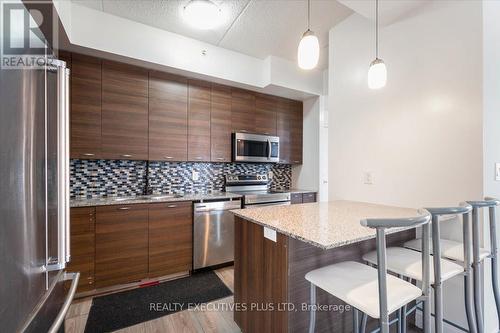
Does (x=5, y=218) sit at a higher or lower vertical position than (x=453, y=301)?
higher

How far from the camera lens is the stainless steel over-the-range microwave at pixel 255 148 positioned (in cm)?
330

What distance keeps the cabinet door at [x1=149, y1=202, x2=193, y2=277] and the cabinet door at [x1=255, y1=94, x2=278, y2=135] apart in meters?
1.65

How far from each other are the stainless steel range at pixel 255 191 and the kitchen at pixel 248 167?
28mm

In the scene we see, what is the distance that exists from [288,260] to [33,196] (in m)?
1.15

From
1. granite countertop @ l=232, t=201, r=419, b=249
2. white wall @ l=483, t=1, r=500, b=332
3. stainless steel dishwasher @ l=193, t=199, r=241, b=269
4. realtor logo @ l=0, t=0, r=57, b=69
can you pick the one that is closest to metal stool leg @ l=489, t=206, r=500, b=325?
white wall @ l=483, t=1, r=500, b=332

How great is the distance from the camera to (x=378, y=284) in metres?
0.93

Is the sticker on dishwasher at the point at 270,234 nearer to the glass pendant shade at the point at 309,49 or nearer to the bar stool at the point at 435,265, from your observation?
the bar stool at the point at 435,265

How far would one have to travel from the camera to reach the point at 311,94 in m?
3.68

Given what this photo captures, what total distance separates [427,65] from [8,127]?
8.24ft

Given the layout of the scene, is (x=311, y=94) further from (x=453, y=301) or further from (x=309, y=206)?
→ (x=453, y=301)

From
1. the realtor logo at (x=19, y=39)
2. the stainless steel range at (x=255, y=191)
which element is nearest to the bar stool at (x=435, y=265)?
the realtor logo at (x=19, y=39)

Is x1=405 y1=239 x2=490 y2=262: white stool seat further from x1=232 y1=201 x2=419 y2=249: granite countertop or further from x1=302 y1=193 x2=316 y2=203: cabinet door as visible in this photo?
x1=302 y1=193 x2=316 y2=203: cabinet door

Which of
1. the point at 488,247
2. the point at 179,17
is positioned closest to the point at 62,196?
the point at 179,17

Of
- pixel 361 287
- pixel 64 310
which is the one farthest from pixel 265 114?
pixel 64 310
